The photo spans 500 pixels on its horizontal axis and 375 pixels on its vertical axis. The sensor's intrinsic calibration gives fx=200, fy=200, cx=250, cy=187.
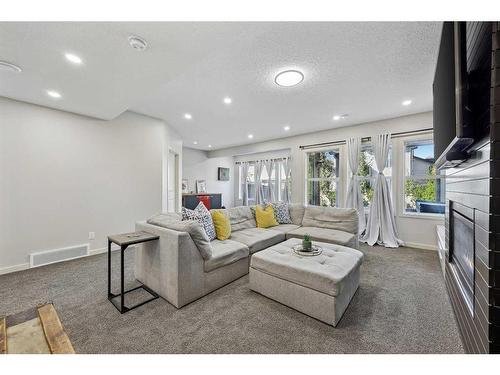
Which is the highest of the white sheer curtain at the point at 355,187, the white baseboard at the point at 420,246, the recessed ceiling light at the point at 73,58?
the recessed ceiling light at the point at 73,58

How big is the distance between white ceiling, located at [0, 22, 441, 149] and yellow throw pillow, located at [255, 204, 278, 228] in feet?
6.01

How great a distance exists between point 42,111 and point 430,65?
4.97 m

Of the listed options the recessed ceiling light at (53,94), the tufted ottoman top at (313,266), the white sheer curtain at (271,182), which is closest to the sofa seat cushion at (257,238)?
the tufted ottoman top at (313,266)

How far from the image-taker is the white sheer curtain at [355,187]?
429 cm

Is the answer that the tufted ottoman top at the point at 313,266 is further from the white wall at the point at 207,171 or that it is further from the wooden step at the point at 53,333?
the white wall at the point at 207,171

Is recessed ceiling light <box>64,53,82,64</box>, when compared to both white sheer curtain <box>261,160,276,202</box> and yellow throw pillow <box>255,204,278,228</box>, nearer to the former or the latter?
yellow throw pillow <box>255,204,278,228</box>

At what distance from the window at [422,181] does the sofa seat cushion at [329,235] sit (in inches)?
71.1

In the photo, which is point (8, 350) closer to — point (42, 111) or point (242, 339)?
point (242, 339)

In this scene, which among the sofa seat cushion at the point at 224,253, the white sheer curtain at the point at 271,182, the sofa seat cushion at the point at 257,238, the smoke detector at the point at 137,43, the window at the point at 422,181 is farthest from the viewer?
the white sheer curtain at the point at 271,182

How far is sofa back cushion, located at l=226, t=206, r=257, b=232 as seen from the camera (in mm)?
3197

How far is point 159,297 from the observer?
2.00 m

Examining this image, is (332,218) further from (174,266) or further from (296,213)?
(174,266)
